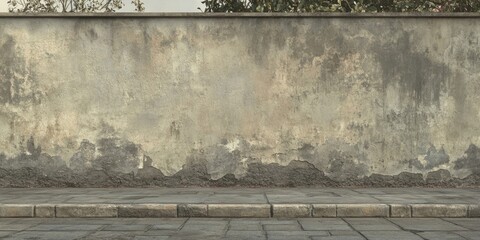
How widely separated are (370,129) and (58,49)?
5.16m

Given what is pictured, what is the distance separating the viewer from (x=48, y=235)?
5816mm

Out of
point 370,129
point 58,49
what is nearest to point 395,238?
point 370,129

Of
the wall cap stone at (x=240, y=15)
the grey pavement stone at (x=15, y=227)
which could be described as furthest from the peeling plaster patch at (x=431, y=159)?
the grey pavement stone at (x=15, y=227)

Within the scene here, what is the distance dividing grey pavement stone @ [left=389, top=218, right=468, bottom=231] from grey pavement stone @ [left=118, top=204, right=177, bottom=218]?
2.67 m

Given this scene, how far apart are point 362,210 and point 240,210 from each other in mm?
1488

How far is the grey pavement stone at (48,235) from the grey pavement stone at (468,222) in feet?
13.5

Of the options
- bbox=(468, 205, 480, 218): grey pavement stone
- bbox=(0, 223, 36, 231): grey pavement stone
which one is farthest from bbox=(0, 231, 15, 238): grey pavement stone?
bbox=(468, 205, 480, 218): grey pavement stone

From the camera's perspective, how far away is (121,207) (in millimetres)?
7117

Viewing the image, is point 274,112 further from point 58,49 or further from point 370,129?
point 58,49

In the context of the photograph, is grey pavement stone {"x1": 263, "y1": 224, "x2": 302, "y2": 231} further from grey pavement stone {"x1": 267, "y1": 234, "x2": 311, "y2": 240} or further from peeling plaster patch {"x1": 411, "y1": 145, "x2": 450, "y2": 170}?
peeling plaster patch {"x1": 411, "y1": 145, "x2": 450, "y2": 170}

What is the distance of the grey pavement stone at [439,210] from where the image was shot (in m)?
7.12

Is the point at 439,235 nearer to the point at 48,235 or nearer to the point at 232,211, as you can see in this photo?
the point at 232,211

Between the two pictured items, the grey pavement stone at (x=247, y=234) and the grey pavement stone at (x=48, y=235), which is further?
the grey pavement stone at (x=247, y=234)

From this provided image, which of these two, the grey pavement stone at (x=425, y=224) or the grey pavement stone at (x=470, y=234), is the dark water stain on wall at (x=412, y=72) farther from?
the grey pavement stone at (x=470, y=234)
